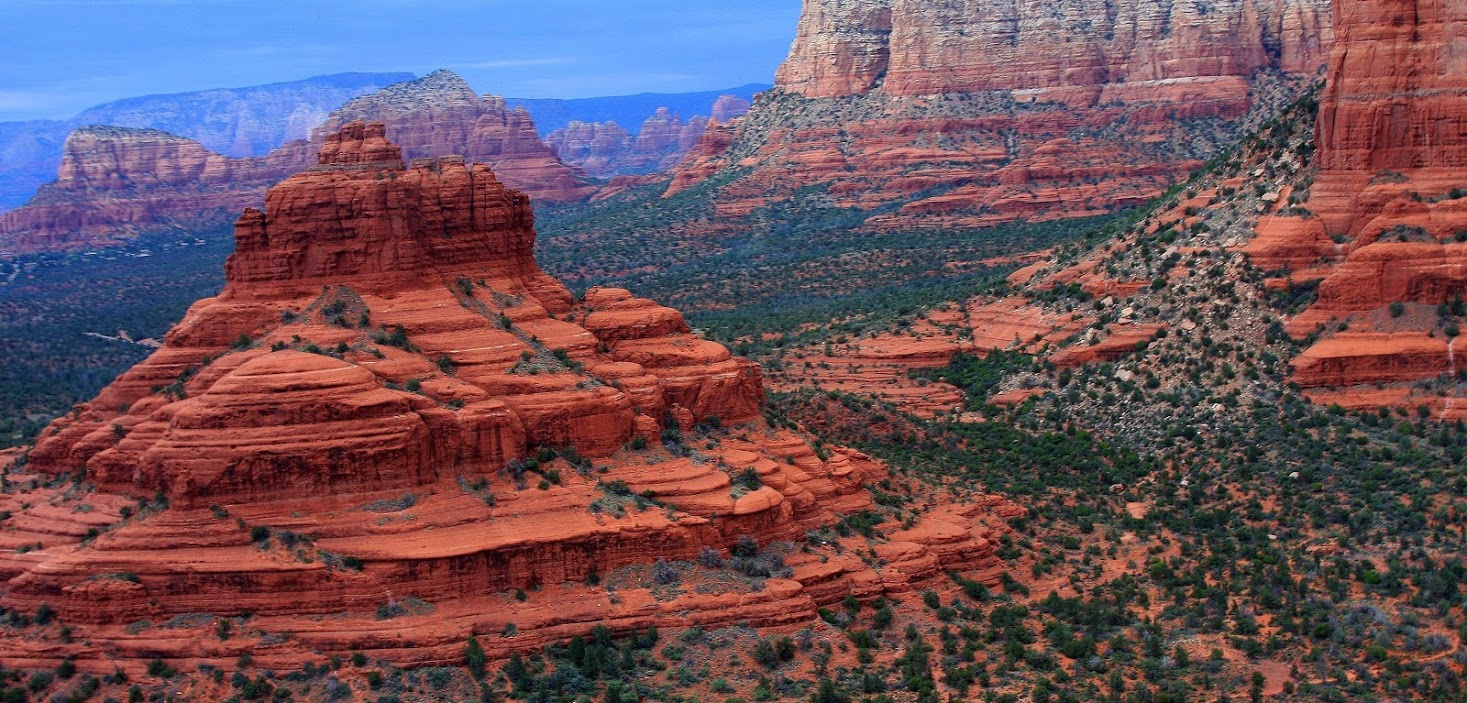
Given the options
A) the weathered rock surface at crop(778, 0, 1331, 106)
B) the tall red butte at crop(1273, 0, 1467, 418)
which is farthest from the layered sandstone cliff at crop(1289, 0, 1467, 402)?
the weathered rock surface at crop(778, 0, 1331, 106)

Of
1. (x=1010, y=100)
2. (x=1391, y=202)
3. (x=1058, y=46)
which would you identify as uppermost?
(x=1058, y=46)

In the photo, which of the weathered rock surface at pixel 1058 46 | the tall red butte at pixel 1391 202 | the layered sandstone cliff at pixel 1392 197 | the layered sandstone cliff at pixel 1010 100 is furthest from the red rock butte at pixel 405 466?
the weathered rock surface at pixel 1058 46

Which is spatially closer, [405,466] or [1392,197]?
[405,466]

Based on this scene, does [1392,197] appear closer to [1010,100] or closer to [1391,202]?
A: [1391,202]

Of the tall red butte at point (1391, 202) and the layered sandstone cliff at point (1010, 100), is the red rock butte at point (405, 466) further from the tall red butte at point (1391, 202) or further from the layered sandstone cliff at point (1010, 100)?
the layered sandstone cliff at point (1010, 100)

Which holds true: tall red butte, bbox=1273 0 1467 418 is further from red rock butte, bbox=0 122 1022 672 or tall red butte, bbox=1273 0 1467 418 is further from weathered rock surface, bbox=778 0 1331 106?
weathered rock surface, bbox=778 0 1331 106

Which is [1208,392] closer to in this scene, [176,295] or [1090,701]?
[1090,701]

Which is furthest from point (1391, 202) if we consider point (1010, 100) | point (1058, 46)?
point (1058, 46)
